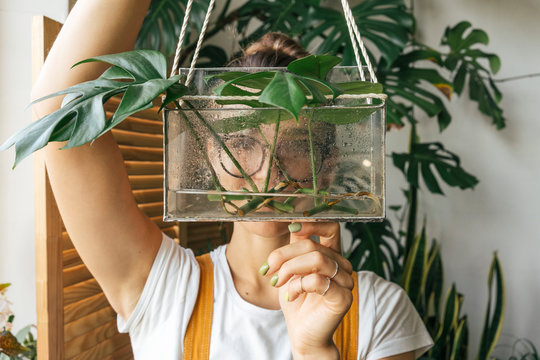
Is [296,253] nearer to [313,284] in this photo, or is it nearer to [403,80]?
[313,284]

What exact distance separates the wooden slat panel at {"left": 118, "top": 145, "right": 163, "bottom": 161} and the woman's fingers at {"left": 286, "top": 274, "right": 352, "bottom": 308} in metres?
0.63

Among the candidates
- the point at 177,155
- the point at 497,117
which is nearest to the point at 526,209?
the point at 497,117

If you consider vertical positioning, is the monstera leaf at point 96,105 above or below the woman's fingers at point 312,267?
above

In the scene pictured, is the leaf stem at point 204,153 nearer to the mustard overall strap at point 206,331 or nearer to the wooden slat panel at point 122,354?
the mustard overall strap at point 206,331

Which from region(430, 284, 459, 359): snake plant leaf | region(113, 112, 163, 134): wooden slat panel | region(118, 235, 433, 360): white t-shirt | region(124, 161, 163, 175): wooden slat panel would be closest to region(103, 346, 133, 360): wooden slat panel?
region(118, 235, 433, 360): white t-shirt

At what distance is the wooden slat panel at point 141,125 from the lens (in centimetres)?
106

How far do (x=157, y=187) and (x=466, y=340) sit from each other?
1349mm

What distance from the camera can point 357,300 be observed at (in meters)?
0.87

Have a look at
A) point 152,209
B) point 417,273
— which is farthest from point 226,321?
point 417,273

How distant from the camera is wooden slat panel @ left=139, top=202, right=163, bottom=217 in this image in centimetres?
114

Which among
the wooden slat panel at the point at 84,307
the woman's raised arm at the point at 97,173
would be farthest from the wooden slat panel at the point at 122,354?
the woman's raised arm at the point at 97,173

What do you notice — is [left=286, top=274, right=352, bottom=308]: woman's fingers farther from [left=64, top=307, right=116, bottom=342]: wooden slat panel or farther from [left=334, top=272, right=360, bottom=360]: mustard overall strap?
[left=64, top=307, right=116, bottom=342]: wooden slat panel

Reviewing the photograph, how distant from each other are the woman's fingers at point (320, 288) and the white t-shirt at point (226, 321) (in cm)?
29

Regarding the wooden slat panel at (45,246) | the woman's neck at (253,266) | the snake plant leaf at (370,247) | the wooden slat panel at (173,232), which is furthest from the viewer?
the snake plant leaf at (370,247)
